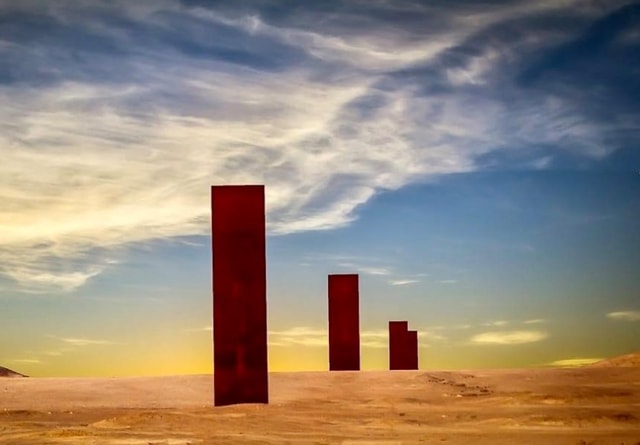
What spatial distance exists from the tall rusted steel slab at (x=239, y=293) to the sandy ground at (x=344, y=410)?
1.25 feet

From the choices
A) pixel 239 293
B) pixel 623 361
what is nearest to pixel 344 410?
pixel 239 293

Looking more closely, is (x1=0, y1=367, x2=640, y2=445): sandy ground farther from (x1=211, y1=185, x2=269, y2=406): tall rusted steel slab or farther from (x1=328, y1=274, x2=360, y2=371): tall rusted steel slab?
(x1=328, y1=274, x2=360, y2=371): tall rusted steel slab

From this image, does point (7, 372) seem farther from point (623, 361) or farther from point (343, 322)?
point (623, 361)

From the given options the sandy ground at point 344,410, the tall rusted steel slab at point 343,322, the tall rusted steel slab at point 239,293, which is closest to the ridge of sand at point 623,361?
the sandy ground at point 344,410

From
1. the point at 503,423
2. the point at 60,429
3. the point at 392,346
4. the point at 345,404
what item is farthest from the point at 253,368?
the point at 392,346

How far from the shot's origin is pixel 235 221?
8.59 m

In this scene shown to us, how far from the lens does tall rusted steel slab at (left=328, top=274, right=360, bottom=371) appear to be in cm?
1535

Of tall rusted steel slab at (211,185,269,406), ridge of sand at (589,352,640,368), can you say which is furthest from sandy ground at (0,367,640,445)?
ridge of sand at (589,352,640,368)

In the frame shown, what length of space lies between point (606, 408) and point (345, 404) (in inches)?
98.5

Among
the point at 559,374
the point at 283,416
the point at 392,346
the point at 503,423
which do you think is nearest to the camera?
the point at 503,423

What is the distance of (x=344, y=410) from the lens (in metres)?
7.60

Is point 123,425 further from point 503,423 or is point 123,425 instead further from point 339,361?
point 339,361

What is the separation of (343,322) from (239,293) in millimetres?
7102

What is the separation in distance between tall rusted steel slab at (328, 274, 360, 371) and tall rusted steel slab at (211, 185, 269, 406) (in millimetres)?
6719
